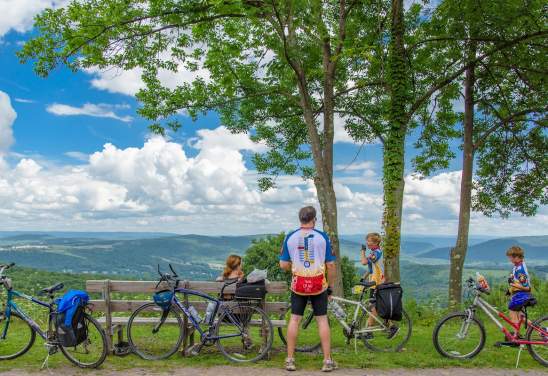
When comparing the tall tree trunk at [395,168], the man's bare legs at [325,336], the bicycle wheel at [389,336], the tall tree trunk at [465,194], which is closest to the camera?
the man's bare legs at [325,336]

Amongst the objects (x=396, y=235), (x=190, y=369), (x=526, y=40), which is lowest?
(x=190, y=369)

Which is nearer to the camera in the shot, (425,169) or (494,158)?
(425,169)

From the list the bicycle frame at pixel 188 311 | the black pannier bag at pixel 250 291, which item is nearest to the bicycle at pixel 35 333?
the bicycle frame at pixel 188 311

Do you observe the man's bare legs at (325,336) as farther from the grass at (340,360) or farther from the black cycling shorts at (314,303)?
the grass at (340,360)

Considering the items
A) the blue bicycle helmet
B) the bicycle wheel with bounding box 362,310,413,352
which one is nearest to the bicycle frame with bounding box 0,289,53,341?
the blue bicycle helmet

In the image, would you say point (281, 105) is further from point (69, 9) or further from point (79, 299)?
point (79, 299)

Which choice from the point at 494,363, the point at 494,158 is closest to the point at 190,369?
the point at 494,363

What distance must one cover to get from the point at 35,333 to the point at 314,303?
14.6 ft

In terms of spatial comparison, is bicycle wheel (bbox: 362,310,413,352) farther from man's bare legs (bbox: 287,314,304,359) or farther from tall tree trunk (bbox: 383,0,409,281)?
tall tree trunk (bbox: 383,0,409,281)

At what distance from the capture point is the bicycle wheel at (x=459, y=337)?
8.26m

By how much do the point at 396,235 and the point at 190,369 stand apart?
8417 millimetres

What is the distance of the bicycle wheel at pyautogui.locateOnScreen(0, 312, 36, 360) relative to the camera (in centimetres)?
803

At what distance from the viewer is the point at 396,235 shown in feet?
47.0

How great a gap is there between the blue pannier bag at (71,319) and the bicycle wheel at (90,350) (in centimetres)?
11
